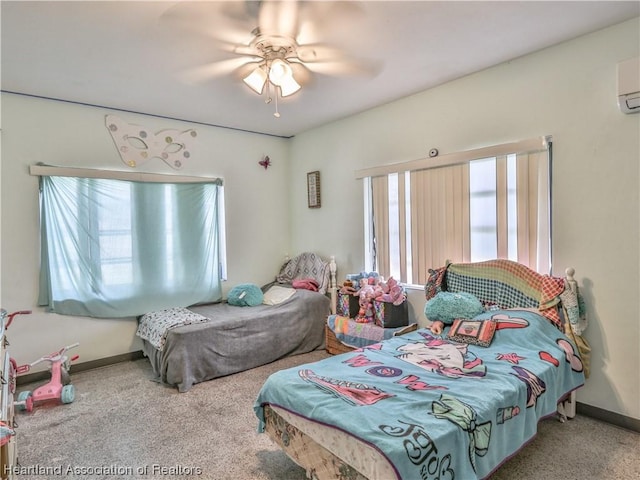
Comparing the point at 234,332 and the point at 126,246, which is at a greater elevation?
the point at 126,246

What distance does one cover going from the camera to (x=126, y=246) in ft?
11.8

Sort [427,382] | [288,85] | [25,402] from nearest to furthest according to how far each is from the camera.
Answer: [427,382], [288,85], [25,402]

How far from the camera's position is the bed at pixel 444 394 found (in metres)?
1.42

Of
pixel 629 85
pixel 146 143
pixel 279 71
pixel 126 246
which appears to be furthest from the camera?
pixel 146 143

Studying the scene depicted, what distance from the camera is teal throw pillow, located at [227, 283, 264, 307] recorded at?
154 inches

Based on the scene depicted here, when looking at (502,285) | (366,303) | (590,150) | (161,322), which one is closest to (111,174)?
(161,322)

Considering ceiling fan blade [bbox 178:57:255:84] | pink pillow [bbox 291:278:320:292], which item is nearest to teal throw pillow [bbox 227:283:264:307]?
pink pillow [bbox 291:278:320:292]

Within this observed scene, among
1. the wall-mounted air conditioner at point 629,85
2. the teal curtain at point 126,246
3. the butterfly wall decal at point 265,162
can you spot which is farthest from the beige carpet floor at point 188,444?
the butterfly wall decal at point 265,162

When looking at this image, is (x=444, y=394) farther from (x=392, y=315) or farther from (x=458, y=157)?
(x=458, y=157)

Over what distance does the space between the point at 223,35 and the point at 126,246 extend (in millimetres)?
2329

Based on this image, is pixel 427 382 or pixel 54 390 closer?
pixel 427 382

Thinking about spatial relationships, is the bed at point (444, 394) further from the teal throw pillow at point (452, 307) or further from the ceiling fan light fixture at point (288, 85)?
the ceiling fan light fixture at point (288, 85)

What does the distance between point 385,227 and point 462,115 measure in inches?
48.2

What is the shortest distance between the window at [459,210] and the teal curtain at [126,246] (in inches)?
71.6
